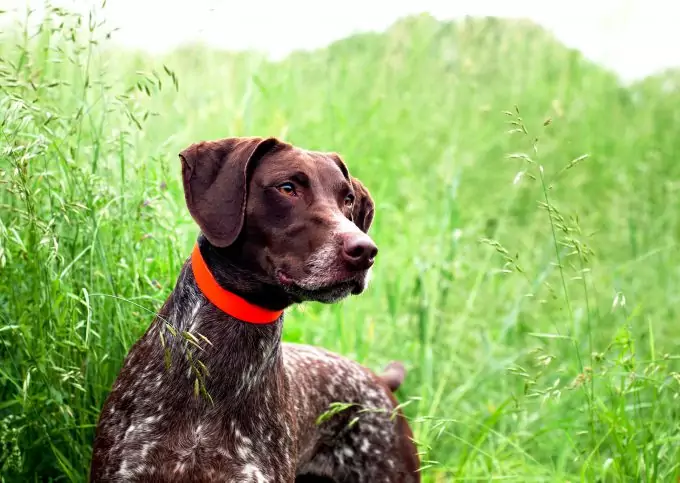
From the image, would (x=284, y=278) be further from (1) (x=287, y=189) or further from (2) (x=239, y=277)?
(1) (x=287, y=189)

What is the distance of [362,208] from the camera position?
14.0 ft

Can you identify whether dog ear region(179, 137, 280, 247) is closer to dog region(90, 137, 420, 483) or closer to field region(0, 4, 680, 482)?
dog region(90, 137, 420, 483)

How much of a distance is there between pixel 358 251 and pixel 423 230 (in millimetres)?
4095

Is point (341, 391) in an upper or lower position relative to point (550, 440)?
upper

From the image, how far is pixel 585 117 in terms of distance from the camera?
34.0 ft

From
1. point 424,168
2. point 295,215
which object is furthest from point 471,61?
point 295,215

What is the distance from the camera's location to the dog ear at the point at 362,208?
4.21 m

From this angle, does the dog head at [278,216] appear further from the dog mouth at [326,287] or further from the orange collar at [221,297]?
the orange collar at [221,297]

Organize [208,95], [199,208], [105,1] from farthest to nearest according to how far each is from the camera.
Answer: [208,95], [105,1], [199,208]

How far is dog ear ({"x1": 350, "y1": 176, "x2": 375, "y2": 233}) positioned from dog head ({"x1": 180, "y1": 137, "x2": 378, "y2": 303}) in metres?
0.36

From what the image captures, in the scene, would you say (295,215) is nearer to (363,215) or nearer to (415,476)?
(363,215)

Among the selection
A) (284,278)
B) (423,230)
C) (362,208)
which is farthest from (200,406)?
(423,230)

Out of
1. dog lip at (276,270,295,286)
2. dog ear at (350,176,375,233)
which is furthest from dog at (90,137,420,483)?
dog ear at (350,176,375,233)

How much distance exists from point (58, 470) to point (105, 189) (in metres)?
Answer: 1.20
